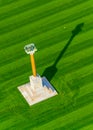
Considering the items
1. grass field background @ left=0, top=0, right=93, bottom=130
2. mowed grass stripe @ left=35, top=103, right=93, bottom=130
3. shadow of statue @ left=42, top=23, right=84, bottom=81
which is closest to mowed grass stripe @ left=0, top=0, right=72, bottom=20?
grass field background @ left=0, top=0, right=93, bottom=130

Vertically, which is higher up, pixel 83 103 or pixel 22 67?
pixel 22 67

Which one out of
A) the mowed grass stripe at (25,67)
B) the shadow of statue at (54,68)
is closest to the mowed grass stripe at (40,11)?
the shadow of statue at (54,68)

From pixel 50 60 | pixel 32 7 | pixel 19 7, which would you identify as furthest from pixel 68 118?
pixel 19 7

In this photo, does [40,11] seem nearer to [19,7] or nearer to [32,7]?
[32,7]

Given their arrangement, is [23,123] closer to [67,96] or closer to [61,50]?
[67,96]

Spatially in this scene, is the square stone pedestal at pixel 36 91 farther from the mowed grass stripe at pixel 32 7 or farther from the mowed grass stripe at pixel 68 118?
the mowed grass stripe at pixel 32 7

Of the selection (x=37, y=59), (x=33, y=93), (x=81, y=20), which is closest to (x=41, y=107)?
(x=33, y=93)

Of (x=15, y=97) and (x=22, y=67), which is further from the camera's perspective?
(x=22, y=67)

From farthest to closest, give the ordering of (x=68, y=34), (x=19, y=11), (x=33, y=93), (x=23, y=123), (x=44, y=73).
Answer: (x=19, y=11) → (x=68, y=34) → (x=44, y=73) → (x=33, y=93) → (x=23, y=123)
